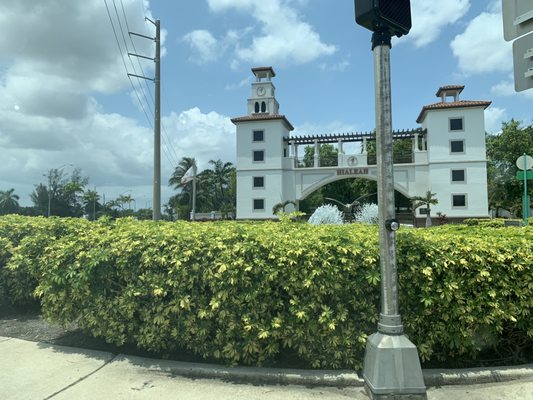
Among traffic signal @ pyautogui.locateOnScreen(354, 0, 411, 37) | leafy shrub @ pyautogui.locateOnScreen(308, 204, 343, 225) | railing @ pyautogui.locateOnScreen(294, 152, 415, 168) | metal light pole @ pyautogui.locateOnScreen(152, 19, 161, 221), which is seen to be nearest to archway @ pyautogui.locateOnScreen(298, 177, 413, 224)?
railing @ pyautogui.locateOnScreen(294, 152, 415, 168)

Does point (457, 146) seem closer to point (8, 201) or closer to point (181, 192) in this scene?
point (181, 192)

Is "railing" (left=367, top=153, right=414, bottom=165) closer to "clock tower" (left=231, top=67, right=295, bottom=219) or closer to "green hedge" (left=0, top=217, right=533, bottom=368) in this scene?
"clock tower" (left=231, top=67, right=295, bottom=219)

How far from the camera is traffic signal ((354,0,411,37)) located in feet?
Result: 12.6

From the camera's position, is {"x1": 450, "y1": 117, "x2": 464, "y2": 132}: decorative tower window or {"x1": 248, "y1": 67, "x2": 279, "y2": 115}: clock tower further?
{"x1": 248, "y1": 67, "x2": 279, "y2": 115}: clock tower

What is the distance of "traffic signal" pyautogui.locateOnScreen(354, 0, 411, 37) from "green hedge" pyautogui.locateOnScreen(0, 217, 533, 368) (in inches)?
81.5

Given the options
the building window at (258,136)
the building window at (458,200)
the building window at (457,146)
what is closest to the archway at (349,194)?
the building window at (458,200)

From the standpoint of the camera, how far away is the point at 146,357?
4781mm

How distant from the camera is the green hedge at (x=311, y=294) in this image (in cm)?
418

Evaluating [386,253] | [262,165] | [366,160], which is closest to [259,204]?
[262,165]

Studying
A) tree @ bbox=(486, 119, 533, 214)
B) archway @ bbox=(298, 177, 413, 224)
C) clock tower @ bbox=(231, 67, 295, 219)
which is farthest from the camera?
archway @ bbox=(298, 177, 413, 224)

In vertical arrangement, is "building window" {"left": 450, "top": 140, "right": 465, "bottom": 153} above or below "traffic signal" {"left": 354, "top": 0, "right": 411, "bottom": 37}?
above

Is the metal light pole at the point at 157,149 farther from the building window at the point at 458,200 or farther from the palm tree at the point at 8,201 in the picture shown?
the palm tree at the point at 8,201

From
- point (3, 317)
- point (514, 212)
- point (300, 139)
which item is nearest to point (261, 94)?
point (300, 139)

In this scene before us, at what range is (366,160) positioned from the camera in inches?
1855
